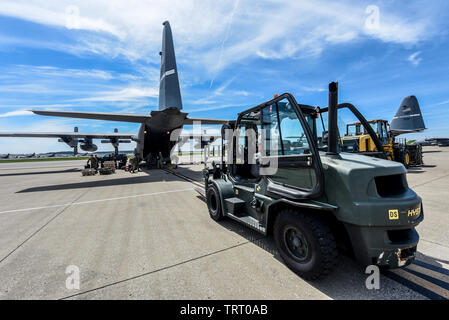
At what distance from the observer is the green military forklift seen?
210cm

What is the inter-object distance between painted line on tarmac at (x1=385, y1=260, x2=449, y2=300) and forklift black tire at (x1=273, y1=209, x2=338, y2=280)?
108 cm

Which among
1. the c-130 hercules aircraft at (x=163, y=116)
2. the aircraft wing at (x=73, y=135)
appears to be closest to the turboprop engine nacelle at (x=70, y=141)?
the aircraft wing at (x=73, y=135)

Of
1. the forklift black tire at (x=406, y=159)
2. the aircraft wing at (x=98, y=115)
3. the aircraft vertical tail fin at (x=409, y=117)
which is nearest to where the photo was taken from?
the aircraft wing at (x=98, y=115)

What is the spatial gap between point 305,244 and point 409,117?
33.1 meters

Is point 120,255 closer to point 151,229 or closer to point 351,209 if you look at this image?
point 151,229

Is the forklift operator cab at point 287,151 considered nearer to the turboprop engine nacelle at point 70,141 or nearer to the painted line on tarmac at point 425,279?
the painted line on tarmac at point 425,279

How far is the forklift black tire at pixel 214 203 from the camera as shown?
4.47 m

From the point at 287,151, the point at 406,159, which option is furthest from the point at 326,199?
the point at 406,159

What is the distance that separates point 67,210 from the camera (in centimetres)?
583

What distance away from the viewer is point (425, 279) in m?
2.42

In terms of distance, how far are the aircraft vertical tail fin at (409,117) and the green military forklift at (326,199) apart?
1230 inches

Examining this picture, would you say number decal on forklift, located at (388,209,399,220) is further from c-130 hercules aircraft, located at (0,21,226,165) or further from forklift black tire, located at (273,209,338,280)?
c-130 hercules aircraft, located at (0,21,226,165)
